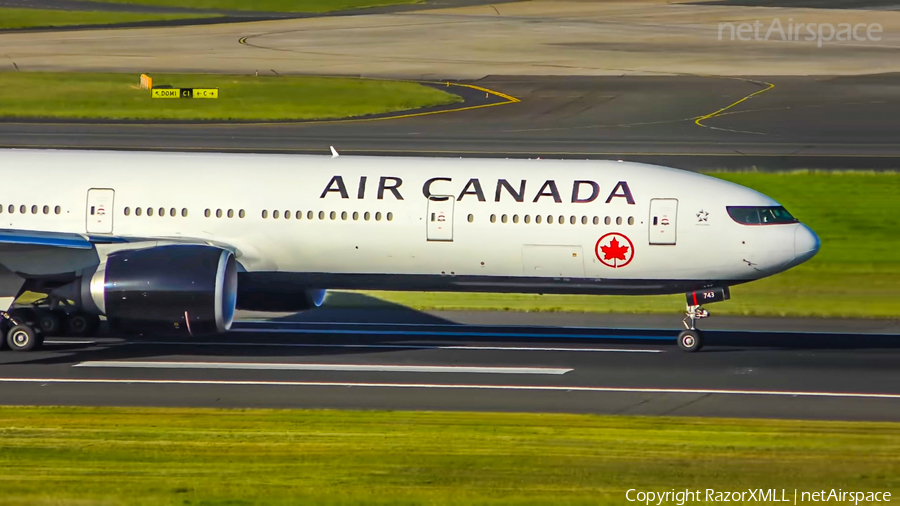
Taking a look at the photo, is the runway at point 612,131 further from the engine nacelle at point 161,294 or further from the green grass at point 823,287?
the engine nacelle at point 161,294

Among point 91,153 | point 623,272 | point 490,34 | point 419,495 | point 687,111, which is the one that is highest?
point 490,34

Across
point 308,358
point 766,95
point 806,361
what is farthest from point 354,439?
point 766,95

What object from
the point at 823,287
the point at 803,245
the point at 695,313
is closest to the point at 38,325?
the point at 695,313

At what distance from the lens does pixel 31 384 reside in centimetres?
2467

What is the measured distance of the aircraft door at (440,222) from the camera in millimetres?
27281

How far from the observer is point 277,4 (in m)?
124

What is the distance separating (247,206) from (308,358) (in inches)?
143

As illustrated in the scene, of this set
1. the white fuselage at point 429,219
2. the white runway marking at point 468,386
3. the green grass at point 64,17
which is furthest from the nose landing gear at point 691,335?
the green grass at point 64,17

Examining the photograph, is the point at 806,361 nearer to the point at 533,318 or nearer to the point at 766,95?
the point at 533,318

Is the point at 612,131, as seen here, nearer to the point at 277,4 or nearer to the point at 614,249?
the point at 614,249

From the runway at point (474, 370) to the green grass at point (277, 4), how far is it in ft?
307

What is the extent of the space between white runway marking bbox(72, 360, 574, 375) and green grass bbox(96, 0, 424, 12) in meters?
95.7

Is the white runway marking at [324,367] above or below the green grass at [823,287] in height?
below

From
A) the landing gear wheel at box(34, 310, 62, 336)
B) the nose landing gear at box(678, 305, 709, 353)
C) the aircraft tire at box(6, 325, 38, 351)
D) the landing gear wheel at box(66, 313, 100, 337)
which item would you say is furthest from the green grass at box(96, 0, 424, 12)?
the nose landing gear at box(678, 305, 709, 353)
